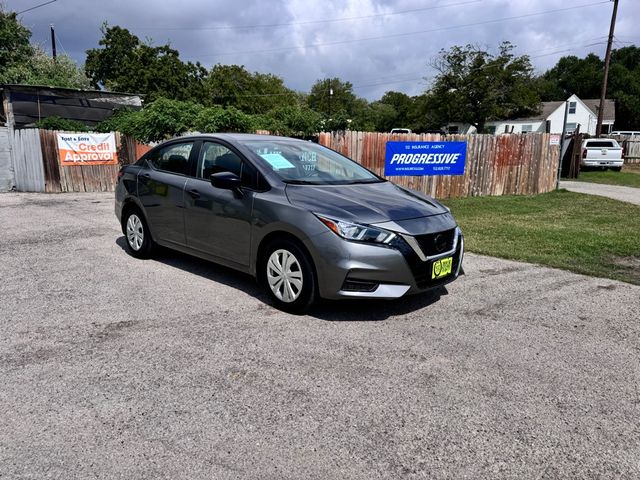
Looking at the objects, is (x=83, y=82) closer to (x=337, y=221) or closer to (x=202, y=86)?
(x=202, y=86)

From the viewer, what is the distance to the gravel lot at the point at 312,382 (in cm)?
258

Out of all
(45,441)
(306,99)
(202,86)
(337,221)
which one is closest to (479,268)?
(337,221)

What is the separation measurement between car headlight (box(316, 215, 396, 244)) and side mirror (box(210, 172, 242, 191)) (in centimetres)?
114

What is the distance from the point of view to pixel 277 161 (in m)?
5.15

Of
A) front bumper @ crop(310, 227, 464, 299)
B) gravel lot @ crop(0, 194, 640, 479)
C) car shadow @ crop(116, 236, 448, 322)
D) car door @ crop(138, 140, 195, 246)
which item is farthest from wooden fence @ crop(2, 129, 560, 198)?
front bumper @ crop(310, 227, 464, 299)

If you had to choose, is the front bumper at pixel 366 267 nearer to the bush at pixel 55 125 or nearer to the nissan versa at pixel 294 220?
the nissan versa at pixel 294 220

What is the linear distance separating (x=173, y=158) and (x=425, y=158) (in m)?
8.22

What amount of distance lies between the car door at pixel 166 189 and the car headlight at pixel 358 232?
213 centimetres

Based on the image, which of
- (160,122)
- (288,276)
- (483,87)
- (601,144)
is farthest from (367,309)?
(483,87)

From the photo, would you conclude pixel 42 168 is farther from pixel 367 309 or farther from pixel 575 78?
pixel 575 78

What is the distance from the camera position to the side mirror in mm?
4859

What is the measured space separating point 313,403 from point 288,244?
170 cm

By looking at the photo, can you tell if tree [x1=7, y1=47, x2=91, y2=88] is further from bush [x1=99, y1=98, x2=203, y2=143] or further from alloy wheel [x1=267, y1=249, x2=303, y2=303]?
alloy wheel [x1=267, y1=249, x2=303, y2=303]

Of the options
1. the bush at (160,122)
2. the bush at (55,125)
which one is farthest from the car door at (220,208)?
the bush at (55,125)
